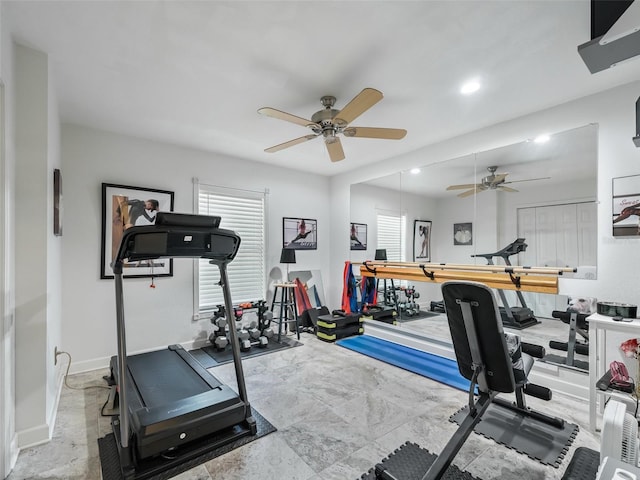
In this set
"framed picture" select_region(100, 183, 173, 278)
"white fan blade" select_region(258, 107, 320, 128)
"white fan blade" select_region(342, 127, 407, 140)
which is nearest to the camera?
"white fan blade" select_region(258, 107, 320, 128)

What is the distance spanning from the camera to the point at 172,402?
92.6 inches

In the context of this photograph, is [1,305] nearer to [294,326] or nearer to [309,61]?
[309,61]

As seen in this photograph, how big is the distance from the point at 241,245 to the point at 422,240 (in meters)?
2.74

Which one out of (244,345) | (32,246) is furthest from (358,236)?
(32,246)

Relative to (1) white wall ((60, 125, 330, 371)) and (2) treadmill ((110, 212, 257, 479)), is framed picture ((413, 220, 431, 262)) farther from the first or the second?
(2) treadmill ((110, 212, 257, 479))

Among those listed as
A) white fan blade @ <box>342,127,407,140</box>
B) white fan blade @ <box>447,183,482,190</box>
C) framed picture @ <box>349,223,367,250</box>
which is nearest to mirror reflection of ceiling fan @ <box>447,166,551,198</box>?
white fan blade @ <box>447,183,482,190</box>

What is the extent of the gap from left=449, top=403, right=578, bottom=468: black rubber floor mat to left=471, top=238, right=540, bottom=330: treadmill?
110 centimetres

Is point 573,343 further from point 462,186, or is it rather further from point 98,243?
point 98,243

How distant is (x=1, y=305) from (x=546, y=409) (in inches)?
161

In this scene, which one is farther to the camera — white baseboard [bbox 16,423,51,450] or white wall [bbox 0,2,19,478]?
white baseboard [bbox 16,423,51,450]

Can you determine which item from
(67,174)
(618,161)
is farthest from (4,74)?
(618,161)

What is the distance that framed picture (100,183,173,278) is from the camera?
3.68 metres

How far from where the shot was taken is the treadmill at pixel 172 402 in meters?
1.99

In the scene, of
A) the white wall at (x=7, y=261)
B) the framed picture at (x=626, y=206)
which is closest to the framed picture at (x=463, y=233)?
the framed picture at (x=626, y=206)
